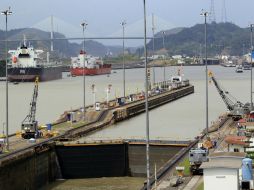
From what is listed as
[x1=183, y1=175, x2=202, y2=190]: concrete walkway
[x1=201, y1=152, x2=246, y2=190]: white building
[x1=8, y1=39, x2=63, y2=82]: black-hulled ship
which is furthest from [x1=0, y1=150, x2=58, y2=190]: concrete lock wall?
[x1=8, y1=39, x2=63, y2=82]: black-hulled ship

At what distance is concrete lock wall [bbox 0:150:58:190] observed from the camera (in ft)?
123

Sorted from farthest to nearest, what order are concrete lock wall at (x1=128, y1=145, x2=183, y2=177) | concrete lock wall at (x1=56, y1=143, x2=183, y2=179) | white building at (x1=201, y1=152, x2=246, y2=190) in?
concrete lock wall at (x1=128, y1=145, x2=183, y2=177) < concrete lock wall at (x1=56, y1=143, x2=183, y2=179) < white building at (x1=201, y1=152, x2=246, y2=190)

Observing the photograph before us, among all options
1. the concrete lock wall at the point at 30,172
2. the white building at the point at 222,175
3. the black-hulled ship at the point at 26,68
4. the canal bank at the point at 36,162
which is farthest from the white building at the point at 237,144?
the black-hulled ship at the point at 26,68

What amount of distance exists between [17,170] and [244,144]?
46.6 feet

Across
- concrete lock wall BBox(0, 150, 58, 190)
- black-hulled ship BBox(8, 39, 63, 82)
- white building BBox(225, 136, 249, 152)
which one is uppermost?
black-hulled ship BBox(8, 39, 63, 82)

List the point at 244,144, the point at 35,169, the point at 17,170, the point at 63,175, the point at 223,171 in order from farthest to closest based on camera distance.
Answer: the point at 63,175, the point at 35,169, the point at 17,170, the point at 244,144, the point at 223,171

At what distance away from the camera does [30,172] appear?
4075cm

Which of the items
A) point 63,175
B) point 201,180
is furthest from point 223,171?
point 63,175

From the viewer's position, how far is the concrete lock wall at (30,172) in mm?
37528

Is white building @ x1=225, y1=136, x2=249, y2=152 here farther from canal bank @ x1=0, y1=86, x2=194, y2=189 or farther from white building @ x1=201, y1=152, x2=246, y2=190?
white building @ x1=201, y1=152, x2=246, y2=190

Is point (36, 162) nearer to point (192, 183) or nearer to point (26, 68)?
point (192, 183)

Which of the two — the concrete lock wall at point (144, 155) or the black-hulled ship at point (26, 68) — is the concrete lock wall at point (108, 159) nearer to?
the concrete lock wall at point (144, 155)

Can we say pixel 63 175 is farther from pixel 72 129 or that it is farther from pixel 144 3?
pixel 144 3

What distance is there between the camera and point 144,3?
2512 cm
